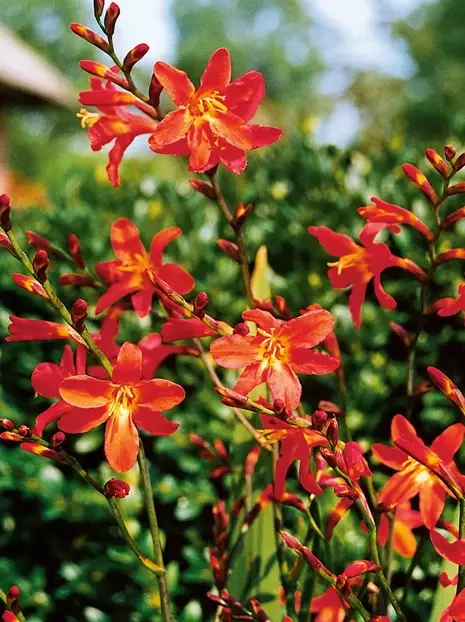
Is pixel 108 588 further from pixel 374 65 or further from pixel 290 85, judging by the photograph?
pixel 290 85

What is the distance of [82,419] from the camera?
103 cm

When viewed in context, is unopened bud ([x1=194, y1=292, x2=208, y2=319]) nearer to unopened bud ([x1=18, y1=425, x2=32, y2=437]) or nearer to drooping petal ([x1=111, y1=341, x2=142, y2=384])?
drooping petal ([x1=111, y1=341, x2=142, y2=384])

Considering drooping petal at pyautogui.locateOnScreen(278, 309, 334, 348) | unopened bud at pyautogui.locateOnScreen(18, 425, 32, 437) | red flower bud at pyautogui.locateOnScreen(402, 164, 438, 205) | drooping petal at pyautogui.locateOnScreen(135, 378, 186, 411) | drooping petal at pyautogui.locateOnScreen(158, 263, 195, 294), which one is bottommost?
unopened bud at pyautogui.locateOnScreen(18, 425, 32, 437)

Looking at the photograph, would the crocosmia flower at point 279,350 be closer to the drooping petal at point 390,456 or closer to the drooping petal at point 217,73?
the drooping petal at point 390,456

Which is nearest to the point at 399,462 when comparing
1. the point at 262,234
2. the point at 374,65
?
the point at 262,234

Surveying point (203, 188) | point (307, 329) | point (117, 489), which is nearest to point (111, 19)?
point (203, 188)

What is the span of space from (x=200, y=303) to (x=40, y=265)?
198mm

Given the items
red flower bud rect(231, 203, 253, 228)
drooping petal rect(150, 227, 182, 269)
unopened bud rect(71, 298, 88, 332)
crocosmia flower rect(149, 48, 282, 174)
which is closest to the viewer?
unopened bud rect(71, 298, 88, 332)

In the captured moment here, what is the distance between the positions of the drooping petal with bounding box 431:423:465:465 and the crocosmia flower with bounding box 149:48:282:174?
0.44 meters

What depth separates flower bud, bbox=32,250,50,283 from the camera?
975 millimetres

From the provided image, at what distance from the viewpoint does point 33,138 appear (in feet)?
87.5

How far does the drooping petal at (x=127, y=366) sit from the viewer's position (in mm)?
1010

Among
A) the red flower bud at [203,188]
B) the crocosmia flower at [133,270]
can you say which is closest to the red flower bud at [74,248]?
the crocosmia flower at [133,270]

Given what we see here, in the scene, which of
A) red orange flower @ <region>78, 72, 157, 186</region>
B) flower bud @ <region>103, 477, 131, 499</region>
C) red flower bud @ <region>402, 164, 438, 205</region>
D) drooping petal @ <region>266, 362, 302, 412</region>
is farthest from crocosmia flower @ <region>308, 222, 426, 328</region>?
flower bud @ <region>103, 477, 131, 499</region>
